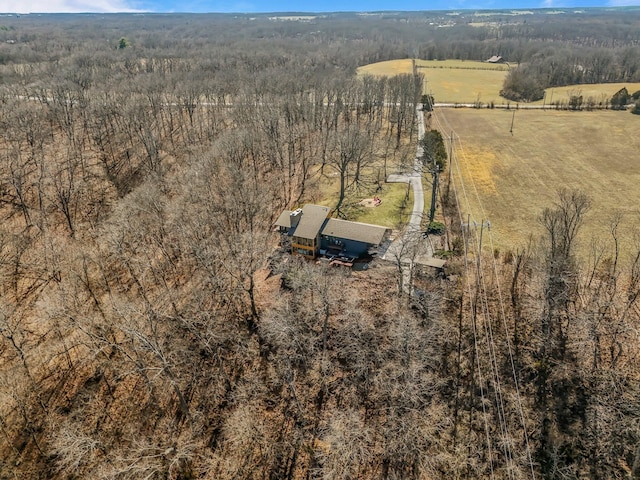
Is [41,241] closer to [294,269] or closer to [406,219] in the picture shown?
[294,269]

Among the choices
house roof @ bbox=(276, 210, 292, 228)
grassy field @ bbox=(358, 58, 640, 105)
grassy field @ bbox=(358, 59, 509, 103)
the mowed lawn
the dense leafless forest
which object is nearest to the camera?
the dense leafless forest

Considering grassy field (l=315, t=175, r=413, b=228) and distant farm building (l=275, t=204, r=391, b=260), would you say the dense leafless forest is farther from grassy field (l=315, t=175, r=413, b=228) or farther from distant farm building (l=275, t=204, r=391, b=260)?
grassy field (l=315, t=175, r=413, b=228)

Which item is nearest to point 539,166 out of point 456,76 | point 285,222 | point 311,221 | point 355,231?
point 355,231

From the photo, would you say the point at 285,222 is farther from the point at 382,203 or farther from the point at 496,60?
the point at 496,60

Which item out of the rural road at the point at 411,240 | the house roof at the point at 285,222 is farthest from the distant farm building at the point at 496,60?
the house roof at the point at 285,222

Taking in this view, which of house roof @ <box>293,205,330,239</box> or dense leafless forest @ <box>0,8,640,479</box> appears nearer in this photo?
dense leafless forest @ <box>0,8,640,479</box>

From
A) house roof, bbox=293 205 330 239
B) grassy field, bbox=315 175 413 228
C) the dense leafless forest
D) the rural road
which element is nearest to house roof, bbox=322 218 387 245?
house roof, bbox=293 205 330 239

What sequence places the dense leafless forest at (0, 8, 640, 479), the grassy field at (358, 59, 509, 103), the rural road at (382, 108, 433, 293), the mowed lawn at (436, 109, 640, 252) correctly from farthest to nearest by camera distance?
the grassy field at (358, 59, 509, 103), the mowed lawn at (436, 109, 640, 252), the rural road at (382, 108, 433, 293), the dense leafless forest at (0, 8, 640, 479)
